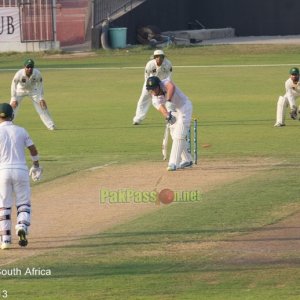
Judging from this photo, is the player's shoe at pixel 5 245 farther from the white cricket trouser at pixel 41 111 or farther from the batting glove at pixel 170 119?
the white cricket trouser at pixel 41 111

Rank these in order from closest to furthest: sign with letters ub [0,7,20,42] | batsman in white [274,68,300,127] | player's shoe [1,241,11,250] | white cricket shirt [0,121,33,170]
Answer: white cricket shirt [0,121,33,170] → player's shoe [1,241,11,250] → batsman in white [274,68,300,127] → sign with letters ub [0,7,20,42]

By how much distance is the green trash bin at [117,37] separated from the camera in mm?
50725

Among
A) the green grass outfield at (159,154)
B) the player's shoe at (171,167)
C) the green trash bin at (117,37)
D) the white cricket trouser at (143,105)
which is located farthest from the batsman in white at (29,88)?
the green trash bin at (117,37)

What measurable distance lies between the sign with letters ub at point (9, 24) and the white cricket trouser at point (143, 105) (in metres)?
23.9

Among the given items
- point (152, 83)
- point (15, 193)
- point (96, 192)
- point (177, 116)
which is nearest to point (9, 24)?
point (177, 116)

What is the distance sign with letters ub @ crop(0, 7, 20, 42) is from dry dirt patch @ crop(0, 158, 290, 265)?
30680mm

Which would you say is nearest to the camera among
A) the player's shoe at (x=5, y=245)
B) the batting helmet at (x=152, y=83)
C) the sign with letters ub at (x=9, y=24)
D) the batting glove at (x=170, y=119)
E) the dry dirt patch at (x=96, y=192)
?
the player's shoe at (x=5, y=245)

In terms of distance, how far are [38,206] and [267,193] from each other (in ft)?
11.8

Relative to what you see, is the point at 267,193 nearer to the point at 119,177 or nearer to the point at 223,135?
the point at 119,177

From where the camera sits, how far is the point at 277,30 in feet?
186

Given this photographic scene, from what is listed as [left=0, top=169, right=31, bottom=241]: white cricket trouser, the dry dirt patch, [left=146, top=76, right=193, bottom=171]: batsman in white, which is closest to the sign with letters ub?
the dry dirt patch

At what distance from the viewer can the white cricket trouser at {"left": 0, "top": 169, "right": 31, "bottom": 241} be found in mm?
13602

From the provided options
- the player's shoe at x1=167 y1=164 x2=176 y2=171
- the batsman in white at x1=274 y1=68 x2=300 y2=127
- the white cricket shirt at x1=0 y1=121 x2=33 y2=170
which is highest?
the white cricket shirt at x1=0 y1=121 x2=33 y2=170

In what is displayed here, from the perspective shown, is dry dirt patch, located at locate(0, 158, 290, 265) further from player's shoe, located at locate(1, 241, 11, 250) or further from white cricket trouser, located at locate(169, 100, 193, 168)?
white cricket trouser, located at locate(169, 100, 193, 168)
